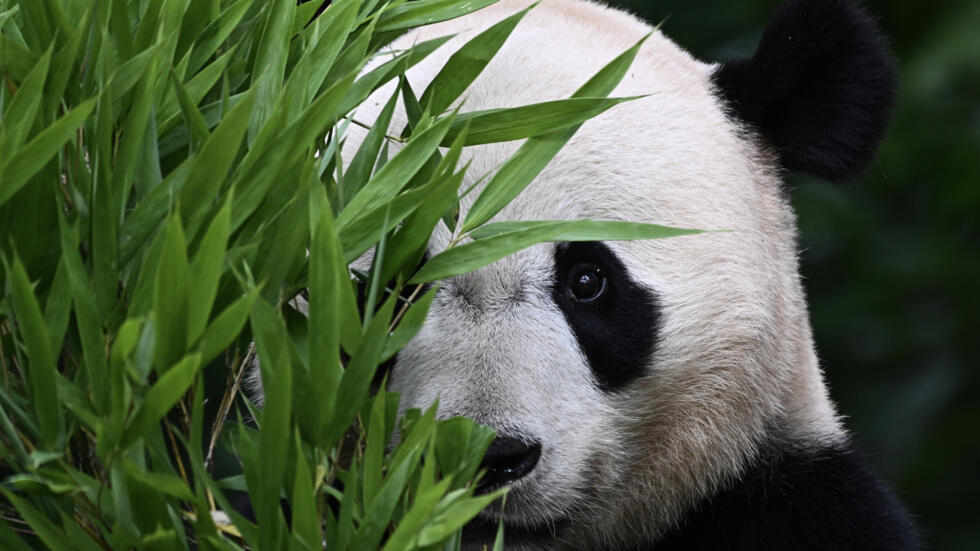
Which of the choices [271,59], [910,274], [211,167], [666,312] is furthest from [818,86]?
[910,274]

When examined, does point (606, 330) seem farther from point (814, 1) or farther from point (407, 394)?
point (814, 1)

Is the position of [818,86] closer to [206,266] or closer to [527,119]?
[527,119]

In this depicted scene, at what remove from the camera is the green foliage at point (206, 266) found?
0.82 m

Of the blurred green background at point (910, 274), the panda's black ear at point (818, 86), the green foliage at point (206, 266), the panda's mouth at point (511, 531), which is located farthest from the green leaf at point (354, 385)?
the blurred green background at point (910, 274)

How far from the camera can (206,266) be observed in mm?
824

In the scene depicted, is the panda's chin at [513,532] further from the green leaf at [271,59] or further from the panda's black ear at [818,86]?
the panda's black ear at [818,86]

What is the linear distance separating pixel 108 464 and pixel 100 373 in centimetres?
7

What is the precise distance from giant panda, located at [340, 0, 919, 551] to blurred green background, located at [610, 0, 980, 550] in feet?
5.80

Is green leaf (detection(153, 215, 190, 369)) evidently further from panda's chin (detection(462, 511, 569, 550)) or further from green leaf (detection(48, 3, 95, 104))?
panda's chin (detection(462, 511, 569, 550))

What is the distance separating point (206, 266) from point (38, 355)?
13 centimetres

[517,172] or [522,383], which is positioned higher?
[517,172]

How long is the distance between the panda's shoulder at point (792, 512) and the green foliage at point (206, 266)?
730 millimetres

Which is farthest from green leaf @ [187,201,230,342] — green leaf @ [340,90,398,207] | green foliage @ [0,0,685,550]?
green leaf @ [340,90,398,207]

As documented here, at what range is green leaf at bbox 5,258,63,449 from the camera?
807 mm
